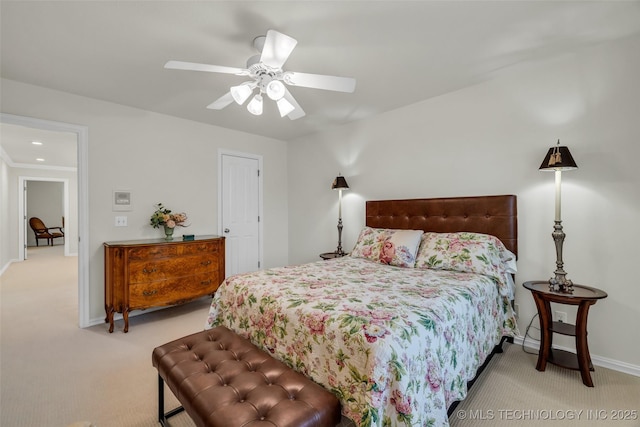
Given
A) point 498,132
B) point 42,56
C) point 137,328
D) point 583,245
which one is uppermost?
point 42,56

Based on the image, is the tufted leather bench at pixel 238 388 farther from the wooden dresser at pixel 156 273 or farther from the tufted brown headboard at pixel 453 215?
the tufted brown headboard at pixel 453 215

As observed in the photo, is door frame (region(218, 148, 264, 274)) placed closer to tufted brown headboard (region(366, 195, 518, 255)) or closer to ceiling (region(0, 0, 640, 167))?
ceiling (region(0, 0, 640, 167))

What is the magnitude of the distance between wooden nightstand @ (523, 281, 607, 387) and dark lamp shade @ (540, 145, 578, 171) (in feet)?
3.06

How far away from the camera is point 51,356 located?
2.46 metres

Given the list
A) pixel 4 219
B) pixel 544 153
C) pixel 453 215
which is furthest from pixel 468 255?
pixel 4 219

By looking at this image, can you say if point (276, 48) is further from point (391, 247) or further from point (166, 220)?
point (166, 220)

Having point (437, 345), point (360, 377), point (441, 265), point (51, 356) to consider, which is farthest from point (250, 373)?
point (51, 356)

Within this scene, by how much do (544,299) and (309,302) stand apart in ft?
5.86

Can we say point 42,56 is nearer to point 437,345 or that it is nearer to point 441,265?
point 437,345

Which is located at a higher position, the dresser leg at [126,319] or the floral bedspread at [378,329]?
the floral bedspread at [378,329]

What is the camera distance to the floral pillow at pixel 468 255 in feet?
7.88

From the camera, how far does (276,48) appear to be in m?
1.66

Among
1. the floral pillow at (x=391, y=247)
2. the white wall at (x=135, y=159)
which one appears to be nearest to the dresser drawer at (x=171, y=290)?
the white wall at (x=135, y=159)

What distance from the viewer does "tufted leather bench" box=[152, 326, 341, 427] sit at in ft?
3.75
